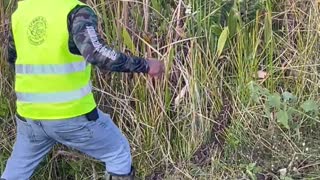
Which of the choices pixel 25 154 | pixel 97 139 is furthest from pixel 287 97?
pixel 25 154

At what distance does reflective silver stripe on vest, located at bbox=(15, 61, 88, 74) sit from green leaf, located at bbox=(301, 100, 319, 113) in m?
1.27

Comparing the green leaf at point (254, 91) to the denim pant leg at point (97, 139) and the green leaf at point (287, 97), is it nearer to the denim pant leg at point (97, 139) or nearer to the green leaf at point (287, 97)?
the green leaf at point (287, 97)

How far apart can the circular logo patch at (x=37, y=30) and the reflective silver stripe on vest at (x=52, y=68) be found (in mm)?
118

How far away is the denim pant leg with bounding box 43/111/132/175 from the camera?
128 inches

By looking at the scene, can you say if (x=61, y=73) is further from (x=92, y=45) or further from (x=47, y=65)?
(x=92, y=45)

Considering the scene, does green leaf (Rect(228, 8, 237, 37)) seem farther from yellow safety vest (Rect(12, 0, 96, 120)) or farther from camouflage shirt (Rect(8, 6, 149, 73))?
yellow safety vest (Rect(12, 0, 96, 120))

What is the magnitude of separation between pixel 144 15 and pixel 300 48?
0.97m

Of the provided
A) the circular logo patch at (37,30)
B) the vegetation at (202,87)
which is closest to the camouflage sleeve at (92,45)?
the circular logo patch at (37,30)

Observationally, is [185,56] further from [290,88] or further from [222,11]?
[290,88]

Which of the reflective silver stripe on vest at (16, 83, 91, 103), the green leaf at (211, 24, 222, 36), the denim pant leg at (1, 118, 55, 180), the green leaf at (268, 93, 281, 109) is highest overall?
the green leaf at (211, 24, 222, 36)

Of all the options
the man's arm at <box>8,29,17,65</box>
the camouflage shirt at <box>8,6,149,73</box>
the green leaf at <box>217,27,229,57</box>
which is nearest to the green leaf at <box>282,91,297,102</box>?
the green leaf at <box>217,27,229,57</box>

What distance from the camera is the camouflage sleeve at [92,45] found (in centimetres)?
303

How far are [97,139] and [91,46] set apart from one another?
547 millimetres

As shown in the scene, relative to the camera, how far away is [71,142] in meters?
3.33
